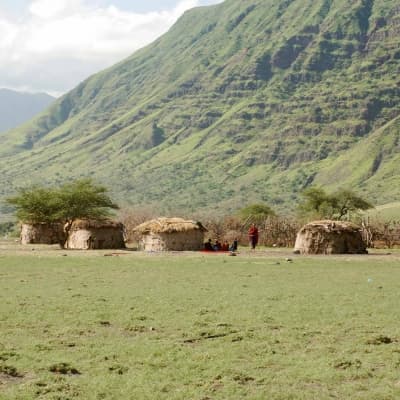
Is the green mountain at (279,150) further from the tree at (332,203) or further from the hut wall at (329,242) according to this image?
the hut wall at (329,242)

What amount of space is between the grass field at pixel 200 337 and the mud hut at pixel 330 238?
40.1 feet

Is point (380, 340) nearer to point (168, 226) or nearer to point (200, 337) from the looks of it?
point (200, 337)

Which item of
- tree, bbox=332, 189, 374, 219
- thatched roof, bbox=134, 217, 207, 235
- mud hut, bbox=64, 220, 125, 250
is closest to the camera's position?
thatched roof, bbox=134, 217, 207, 235

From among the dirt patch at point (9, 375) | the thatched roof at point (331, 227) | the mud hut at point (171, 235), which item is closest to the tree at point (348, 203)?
the mud hut at point (171, 235)

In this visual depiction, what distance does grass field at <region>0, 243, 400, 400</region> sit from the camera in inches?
382

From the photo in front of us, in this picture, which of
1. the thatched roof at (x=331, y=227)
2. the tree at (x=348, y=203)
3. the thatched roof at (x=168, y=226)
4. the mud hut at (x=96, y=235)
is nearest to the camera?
the thatched roof at (x=331, y=227)

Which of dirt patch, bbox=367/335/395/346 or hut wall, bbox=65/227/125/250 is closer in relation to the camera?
dirt patch, bbox=367/335/395/346

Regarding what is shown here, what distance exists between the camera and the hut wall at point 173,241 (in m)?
40.5

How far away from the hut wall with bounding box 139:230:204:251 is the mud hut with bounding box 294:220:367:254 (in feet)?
22.9

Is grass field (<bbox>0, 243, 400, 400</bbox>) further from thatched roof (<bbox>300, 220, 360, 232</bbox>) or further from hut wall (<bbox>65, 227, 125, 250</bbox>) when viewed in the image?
hut wall (<bbox>65, 227, 125, 250</bbox>)

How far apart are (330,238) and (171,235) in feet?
30.6

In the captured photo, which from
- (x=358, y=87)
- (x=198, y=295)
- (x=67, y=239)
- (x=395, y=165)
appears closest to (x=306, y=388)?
(x=198, y=295)

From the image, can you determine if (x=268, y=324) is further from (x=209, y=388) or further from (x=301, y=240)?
(x=301, y=240)

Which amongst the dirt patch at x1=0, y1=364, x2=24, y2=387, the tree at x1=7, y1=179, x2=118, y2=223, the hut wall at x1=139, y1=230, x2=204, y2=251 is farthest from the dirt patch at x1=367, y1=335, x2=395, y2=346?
the tree at x1=7, y1=179, x2=118, y2=223
